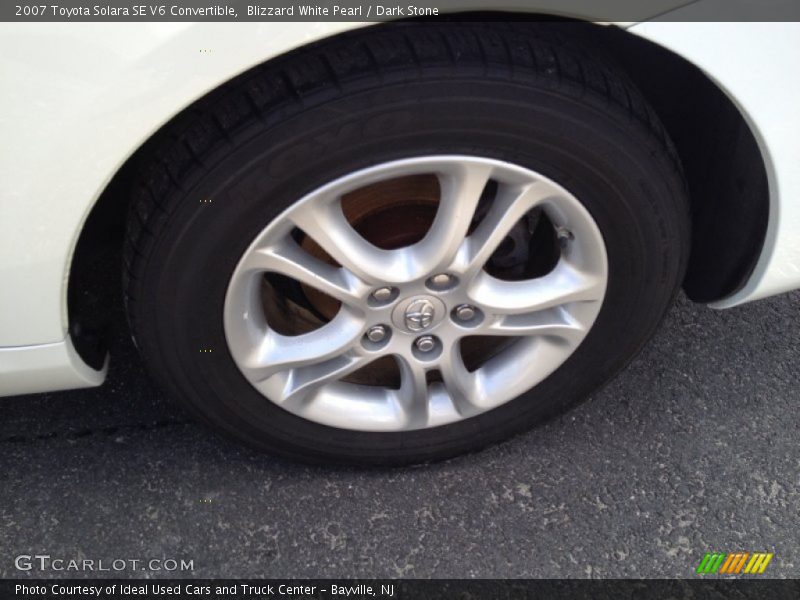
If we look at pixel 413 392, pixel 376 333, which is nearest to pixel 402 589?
pixel 413 392

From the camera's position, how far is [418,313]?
1540mm

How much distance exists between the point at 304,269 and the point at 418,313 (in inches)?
9.0

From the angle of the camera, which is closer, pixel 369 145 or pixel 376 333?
pixel 369 145

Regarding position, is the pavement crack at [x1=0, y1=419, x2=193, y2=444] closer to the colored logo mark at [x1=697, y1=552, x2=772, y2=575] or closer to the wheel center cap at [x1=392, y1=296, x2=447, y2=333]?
the wheel center cap at [x1=392, y1=296, x2=447, y2=333]

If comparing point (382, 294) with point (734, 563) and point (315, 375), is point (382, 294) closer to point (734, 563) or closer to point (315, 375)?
point (315, 375)

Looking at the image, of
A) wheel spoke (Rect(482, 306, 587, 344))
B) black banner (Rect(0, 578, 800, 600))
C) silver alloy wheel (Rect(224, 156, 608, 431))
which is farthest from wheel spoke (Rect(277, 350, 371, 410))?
black banner (Rect(0, 578, 800, 600))

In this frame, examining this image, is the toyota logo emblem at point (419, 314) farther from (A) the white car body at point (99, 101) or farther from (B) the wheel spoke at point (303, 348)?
(A) the white car body at point (99, 101)

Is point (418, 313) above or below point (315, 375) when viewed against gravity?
above

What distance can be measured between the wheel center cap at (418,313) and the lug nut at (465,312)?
0.11 feet

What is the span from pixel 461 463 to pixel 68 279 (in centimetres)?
89

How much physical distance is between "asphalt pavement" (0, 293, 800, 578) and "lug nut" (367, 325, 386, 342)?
1.24ft

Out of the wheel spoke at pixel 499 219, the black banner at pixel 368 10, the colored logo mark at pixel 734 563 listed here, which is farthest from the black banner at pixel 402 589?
the black banner at pixel 368 10

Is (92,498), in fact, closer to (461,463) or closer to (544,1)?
(461,463)

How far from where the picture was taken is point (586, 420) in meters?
1.91
